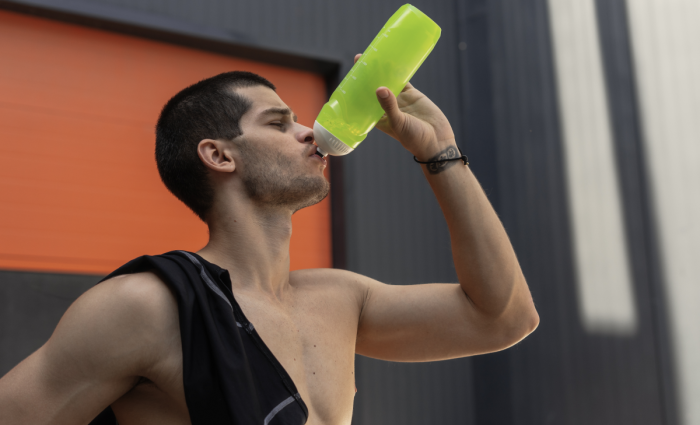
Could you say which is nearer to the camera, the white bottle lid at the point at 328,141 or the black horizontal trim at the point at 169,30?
the white bottle lid at the point at 328,141

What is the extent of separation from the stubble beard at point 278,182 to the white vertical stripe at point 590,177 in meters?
1.40

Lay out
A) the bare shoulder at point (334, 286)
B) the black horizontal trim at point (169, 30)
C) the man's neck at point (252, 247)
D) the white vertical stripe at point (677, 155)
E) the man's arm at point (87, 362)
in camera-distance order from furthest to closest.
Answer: the black horizontal trim at point (169, 30) < the white vertical stripe at point (677, 155) < the bare shoulder at point (334, 286) < the man's neck at point (252, 247) < the man's arm at point (87, 362)

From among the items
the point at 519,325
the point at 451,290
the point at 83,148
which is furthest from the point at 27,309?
the point at 519,325

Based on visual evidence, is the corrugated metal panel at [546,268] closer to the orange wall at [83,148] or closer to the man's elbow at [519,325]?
the man's elbow at [519,325]

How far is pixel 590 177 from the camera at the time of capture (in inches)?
91.6

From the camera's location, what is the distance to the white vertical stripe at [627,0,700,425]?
6.32ft

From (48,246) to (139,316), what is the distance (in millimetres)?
1408

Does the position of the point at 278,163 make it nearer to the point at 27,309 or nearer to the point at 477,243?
the point at 477,243

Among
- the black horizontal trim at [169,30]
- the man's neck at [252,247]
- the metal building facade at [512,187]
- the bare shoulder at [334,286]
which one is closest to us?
the man's neck at [252,247]

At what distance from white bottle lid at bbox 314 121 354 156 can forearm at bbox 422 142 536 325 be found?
20 centimetres

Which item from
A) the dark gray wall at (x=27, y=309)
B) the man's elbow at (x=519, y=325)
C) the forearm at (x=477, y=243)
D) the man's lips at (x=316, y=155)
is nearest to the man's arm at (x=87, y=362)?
the man's lips at (x=316, y=155)

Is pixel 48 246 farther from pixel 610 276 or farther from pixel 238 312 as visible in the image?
pixel 610 276

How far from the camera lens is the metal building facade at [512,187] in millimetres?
2086

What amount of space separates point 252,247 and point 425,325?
0.44 meters
